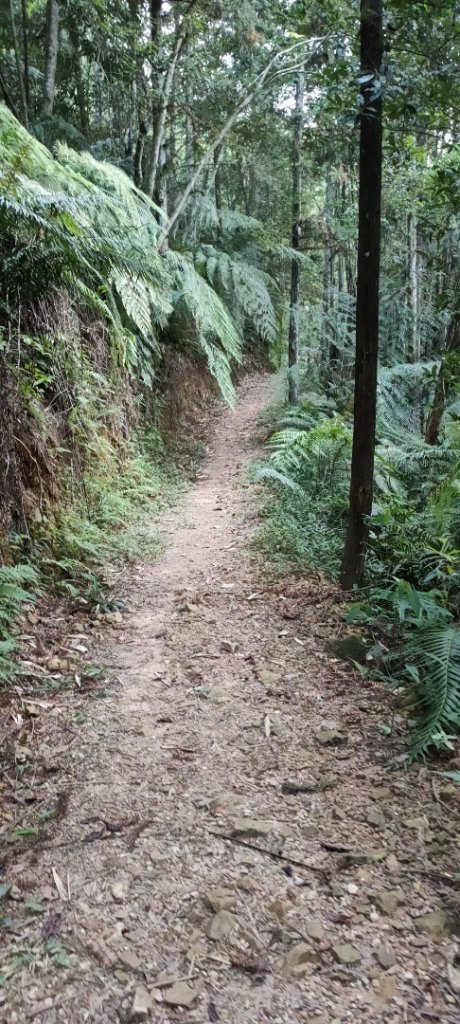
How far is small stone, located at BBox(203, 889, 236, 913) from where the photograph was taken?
6.88 feet

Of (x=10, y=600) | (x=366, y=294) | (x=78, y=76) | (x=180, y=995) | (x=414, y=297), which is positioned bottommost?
(x=180, y=995)

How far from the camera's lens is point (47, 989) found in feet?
5.94

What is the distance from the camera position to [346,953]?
1915mm

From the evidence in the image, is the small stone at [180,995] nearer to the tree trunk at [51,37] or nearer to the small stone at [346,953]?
the small stone at [346,953]

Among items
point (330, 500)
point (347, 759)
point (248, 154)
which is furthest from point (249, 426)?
point (347, 759)

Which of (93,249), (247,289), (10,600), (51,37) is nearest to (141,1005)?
(10,600)

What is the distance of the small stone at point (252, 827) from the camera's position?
243cm

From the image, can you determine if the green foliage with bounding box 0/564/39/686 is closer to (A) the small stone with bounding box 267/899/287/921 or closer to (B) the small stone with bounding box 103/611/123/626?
(B) the small stone with bounding box 103/611/123/626

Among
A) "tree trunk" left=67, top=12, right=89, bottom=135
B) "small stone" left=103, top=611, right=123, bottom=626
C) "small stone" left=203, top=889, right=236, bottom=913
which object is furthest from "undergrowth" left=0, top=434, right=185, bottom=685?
"tree trunk" left=67, top=12, right=89, bottom=135

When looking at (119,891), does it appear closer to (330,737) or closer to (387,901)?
(387,901)

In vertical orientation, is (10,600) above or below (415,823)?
above

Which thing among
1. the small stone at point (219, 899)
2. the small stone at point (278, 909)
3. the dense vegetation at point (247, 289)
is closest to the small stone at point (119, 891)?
the small stone at point (219, 899)

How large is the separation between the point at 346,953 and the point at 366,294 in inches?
144

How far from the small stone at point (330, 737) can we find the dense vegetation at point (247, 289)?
0.36 meters
